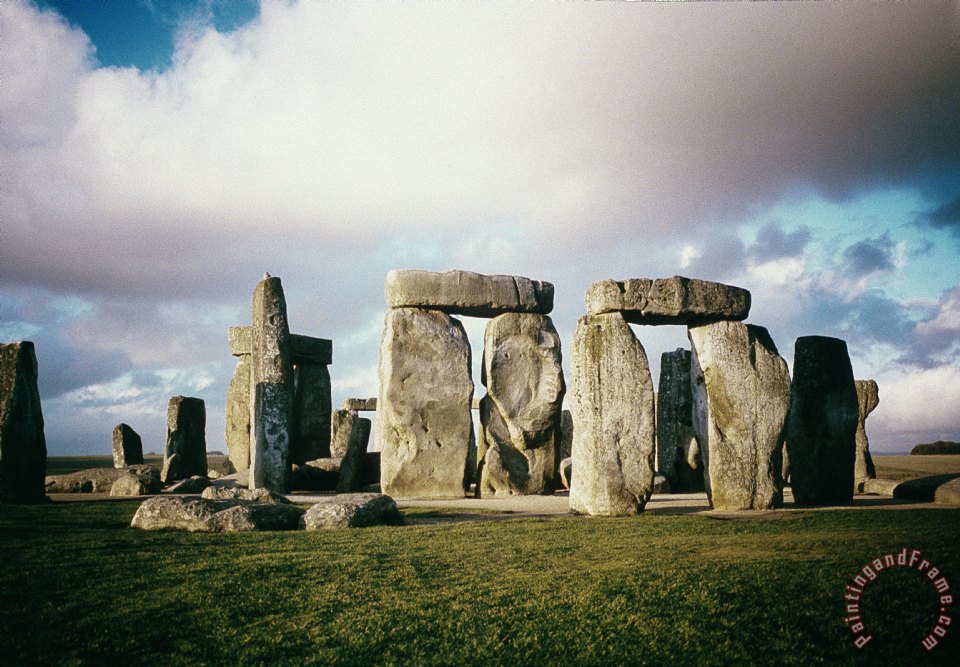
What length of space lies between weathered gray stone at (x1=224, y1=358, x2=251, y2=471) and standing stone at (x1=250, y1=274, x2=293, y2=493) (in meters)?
4.99

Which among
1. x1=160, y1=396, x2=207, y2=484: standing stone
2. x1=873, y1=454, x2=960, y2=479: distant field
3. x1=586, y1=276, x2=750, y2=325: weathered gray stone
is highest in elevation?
x1=586, y1=276, x2=750, y2=325: weathered gray stone

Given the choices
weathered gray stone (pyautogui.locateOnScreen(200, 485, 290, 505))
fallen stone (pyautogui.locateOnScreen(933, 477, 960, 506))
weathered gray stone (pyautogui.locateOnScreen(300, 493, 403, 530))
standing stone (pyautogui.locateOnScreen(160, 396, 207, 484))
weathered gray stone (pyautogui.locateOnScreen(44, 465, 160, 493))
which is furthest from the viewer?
standing stone (pyautogui.locateOnScreen(160, 396, 207, 484))

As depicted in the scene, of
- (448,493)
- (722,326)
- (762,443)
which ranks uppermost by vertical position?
(722,326)

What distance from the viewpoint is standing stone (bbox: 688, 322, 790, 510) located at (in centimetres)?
879

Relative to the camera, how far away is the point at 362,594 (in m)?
4.43

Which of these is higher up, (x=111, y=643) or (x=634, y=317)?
(x=634, y=317)

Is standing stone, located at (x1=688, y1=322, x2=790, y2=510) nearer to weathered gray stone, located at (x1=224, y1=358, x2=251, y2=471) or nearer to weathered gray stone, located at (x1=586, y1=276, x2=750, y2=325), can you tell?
weathered gray stone, located at (x1=586, y1=276, x2=750, y2=325)

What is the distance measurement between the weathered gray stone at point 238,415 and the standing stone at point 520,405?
6386mm

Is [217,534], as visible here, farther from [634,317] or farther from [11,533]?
[634,317]

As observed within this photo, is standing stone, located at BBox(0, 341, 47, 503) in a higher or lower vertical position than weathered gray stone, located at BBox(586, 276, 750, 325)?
lower

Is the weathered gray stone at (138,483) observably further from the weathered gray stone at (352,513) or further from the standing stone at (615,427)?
the standing stone at (615,427)

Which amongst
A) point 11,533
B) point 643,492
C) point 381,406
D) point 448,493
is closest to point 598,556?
point 643,492

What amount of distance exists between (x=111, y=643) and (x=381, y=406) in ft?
29.8

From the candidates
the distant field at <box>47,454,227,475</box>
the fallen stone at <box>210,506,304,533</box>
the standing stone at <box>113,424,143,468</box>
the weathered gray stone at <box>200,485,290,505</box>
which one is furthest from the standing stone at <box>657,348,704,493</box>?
the standing stone at <box>113,424,143,468</box>
